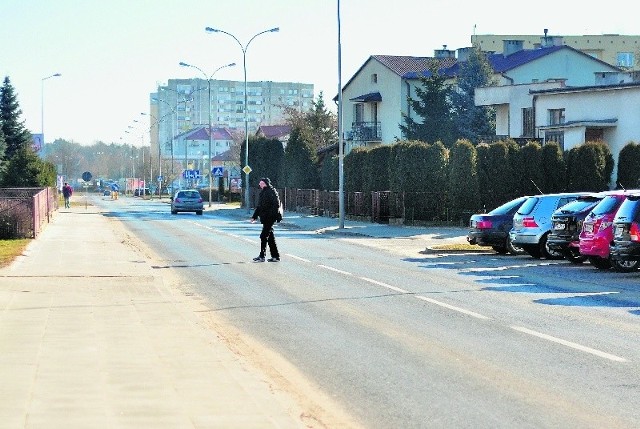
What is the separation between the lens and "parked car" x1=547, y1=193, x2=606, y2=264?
24734 mm

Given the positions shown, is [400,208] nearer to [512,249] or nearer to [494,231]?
[494,231]

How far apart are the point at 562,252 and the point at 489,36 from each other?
10727 centimetres

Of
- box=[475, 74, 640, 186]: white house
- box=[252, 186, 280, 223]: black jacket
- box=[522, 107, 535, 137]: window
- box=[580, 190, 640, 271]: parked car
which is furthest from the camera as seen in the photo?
box=[522, 107, 535, 137]: window

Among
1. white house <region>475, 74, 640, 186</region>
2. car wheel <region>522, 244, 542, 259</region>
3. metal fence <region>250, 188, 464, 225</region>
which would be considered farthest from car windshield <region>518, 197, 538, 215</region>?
white house <region>475, 74, 640, 186</region>

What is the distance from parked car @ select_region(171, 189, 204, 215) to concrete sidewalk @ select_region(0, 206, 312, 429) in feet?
156

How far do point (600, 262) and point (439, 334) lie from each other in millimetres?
11113

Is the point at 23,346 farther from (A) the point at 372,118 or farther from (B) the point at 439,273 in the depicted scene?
(A) the point at 372,118

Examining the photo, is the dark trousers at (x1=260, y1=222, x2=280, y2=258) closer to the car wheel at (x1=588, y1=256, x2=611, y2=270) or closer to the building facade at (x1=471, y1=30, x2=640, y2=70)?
the car wheel at (x1=588, y1=256, x2=611, y2=270)

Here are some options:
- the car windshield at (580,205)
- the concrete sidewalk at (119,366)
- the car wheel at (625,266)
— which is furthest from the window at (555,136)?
the concrete sidewalk at (119,366)

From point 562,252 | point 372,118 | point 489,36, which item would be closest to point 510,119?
point 372,118

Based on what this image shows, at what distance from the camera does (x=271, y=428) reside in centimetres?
740

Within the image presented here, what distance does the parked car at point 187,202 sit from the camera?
66.3 m

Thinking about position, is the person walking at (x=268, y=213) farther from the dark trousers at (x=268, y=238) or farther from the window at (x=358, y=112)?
the window at (x=358, y=112)

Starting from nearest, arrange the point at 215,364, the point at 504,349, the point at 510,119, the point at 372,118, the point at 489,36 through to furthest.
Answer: the point at 215,364 < the point at 504,349 < the point at 510,119 < the point at 372,118 < the point at 489,36
